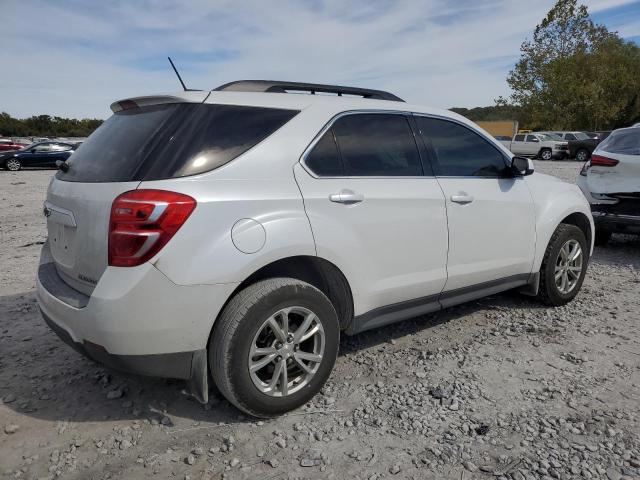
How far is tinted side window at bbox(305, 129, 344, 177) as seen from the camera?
283cm

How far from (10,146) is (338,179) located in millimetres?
27520

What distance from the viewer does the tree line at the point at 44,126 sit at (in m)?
61.3

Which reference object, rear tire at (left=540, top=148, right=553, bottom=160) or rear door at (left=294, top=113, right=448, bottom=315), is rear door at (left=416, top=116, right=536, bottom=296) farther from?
rear tire at (left=540, top=148, right=553, bottom=160)

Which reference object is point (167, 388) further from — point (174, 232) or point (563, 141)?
point (563, 141)

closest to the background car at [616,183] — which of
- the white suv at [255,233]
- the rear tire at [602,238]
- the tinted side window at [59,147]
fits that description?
the rear tire at [602,238]

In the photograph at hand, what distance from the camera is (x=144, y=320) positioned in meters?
2.29

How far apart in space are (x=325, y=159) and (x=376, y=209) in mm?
423

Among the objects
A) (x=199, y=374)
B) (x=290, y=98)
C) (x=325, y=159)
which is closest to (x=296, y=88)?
(x=290, y=98)

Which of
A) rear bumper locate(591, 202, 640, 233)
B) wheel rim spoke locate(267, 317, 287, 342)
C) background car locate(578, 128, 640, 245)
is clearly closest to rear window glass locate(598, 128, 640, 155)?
background car locate(578, 128, 640, 245)

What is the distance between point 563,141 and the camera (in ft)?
92.0

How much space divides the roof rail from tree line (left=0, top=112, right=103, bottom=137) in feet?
212

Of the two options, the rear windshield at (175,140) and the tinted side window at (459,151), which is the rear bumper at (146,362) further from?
the tinted side window at (459,151)

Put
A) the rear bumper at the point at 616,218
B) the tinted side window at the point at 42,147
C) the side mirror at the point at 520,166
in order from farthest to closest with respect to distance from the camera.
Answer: the tinted side window at the point at 42,147
the rear bumper at the point at 616,218
the side mirror at the point at 520,166

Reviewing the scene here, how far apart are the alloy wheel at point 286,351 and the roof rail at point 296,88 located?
1329mm
